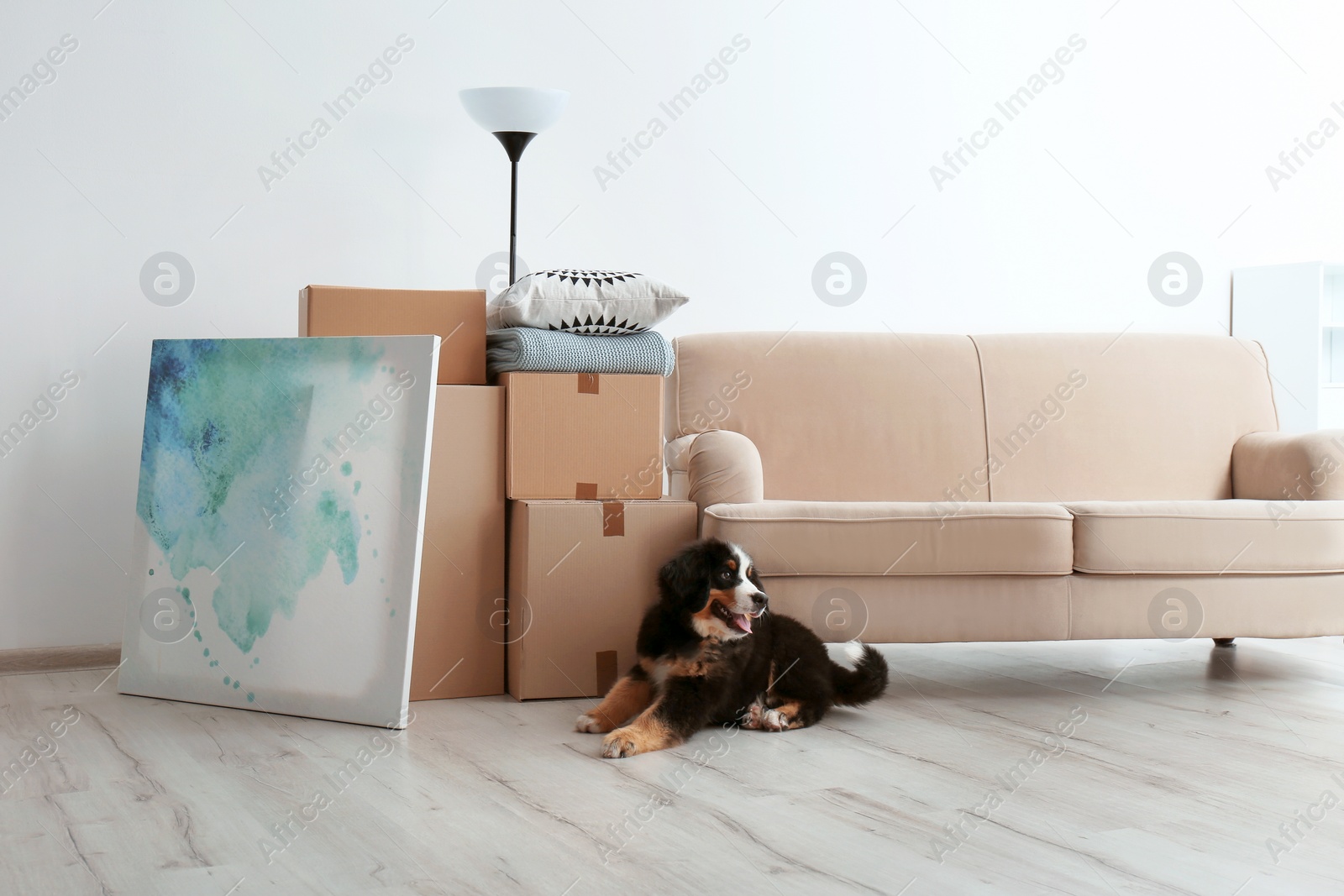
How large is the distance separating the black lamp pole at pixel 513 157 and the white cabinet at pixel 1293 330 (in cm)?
269

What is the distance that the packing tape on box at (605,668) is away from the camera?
2.46 meters

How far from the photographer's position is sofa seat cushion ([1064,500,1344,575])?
2.45 m

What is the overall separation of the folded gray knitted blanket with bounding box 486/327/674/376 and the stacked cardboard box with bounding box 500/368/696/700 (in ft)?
0.08

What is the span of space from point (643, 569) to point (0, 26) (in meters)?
2.07

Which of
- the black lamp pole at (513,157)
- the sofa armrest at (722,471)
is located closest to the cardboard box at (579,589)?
the sofa armrest at (722,471)

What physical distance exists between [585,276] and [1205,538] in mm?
1532

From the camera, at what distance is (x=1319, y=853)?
1510mm

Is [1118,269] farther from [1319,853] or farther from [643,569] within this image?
[1319,853]

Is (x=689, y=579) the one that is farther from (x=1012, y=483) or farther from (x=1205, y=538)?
(x=1012, y=483)

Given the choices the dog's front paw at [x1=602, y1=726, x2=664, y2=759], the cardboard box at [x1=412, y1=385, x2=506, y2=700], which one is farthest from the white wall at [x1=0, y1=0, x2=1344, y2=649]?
the dog's front paw at [x1=602, y1=726, x2=664, y2=759]

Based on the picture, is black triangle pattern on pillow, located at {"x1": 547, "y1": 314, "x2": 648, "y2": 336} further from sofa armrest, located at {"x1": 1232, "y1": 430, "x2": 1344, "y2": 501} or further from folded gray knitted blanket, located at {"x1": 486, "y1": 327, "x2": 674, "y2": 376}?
sofa armrest, located at {"x1": 1232, "y1": 430, "x2": 1344, "y2": 501}

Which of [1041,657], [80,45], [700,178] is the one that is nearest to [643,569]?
[1041,657]

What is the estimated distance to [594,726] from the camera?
213cm

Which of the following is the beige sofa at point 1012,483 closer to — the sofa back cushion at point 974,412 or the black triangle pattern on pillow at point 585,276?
the sofa back cushion at point 974,412
